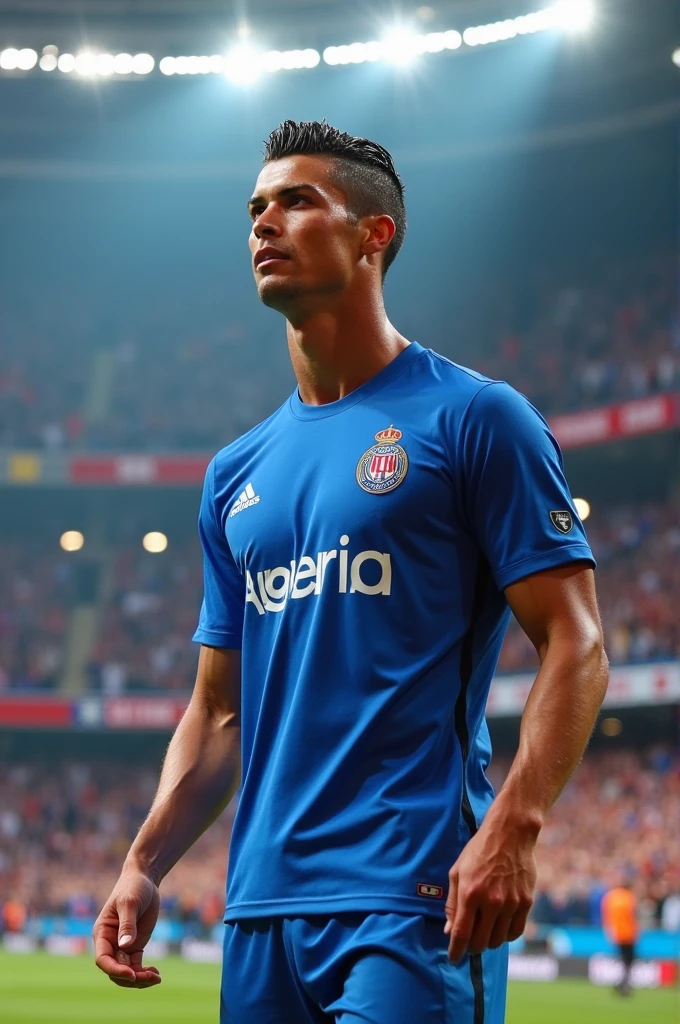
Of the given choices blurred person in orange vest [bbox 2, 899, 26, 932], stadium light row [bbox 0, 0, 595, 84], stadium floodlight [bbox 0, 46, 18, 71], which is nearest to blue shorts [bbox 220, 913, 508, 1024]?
blurred person in orange vest [bbox 2, 899, 26, 932]

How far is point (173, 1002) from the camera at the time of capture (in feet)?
55.0

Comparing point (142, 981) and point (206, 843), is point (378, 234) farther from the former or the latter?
point (206, 843)

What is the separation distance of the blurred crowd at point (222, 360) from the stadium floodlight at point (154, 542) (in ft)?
8.13

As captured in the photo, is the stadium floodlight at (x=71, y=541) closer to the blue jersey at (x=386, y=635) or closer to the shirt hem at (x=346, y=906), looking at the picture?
the blue jersey at (x=386, y=635)

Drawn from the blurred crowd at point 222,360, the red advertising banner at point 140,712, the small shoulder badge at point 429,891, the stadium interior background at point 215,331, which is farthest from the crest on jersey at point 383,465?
the red advertising banner at point 140,712

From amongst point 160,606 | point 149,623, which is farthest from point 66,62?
point 149,623

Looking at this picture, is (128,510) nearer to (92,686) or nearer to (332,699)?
(92,686)

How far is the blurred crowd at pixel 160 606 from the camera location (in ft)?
90.2

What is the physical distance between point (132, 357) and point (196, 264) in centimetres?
358

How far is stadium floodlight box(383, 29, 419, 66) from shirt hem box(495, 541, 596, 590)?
3022 cm

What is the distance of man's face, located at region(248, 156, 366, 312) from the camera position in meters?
2.88

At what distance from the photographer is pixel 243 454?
312 centimetres

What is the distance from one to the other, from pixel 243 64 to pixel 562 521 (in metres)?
31.5

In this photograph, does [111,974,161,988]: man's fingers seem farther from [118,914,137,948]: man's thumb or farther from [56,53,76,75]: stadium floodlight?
[56,53,76,75]: stadium floodlight
